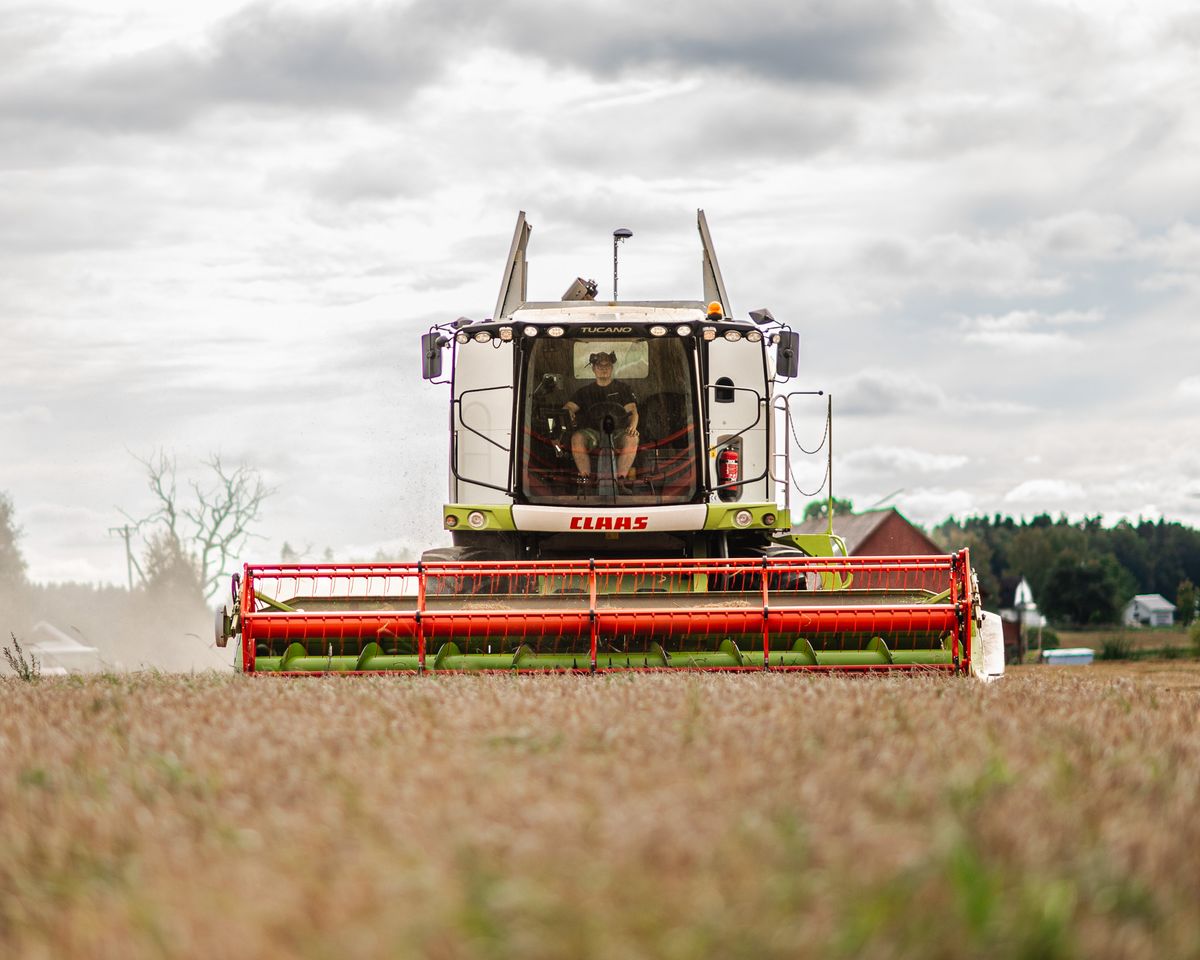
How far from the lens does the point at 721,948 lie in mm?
2160

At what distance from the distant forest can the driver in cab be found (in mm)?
51035

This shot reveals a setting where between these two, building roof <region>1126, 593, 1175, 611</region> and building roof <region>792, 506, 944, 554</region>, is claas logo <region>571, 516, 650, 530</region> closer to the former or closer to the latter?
building roof <region>792, 506, 944, 554</region>

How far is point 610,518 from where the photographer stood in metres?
10.2

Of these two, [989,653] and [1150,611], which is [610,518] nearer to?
[989,653]

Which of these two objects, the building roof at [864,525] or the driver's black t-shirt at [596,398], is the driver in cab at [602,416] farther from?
the building roof at [864,525]

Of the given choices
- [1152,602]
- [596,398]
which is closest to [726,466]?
[596,398]

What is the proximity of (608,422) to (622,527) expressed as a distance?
0.84 meters

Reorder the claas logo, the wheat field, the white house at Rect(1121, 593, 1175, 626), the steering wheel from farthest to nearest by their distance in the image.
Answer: the white house at Rect(1121, 593, 1175, 626) → the steering wheel → the claas logo → the wheat field

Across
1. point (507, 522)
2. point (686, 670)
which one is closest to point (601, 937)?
point (686, 670)

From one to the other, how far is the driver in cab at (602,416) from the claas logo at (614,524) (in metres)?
0.36

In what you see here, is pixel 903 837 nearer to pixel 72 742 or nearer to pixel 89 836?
pixel 89 836

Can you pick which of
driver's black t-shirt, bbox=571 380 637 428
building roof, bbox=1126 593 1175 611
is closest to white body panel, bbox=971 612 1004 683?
driver's black t-shirt, bbox=571 380 637 428

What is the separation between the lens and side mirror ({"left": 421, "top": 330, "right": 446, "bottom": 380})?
10.6 meters

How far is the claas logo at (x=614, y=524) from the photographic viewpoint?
1017 cm
